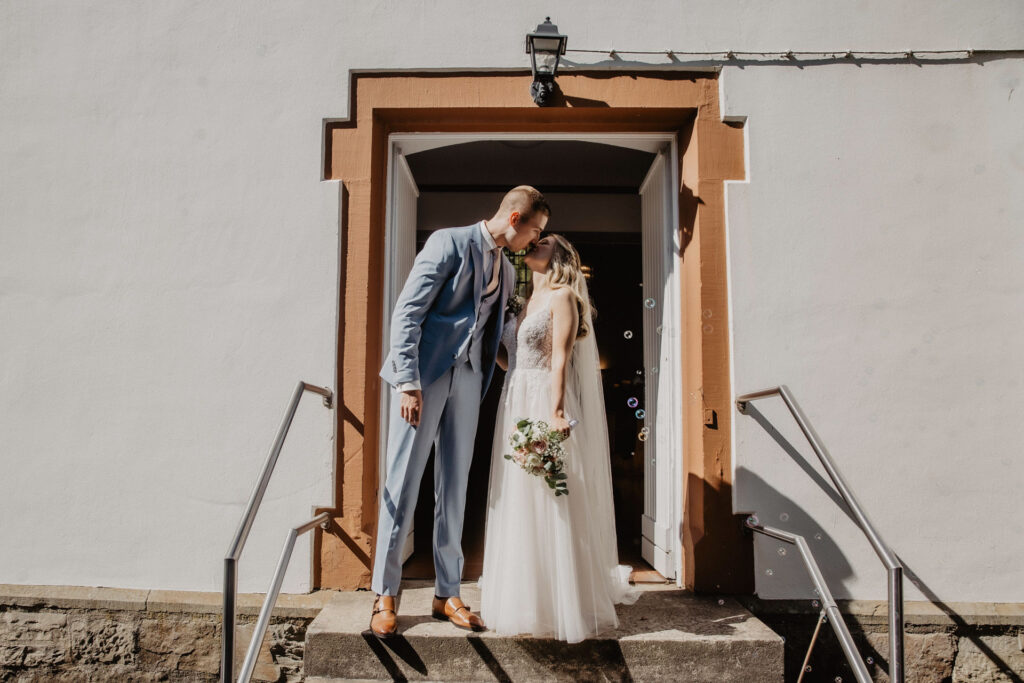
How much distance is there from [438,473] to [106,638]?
7.11 feet

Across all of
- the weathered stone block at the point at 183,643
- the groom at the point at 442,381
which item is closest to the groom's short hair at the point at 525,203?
the groom at the point at 442,381

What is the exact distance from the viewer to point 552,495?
3146mm

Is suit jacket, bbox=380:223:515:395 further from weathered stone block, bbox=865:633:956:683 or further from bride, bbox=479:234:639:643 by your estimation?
weathered stone block, bbox=865:633:956:683

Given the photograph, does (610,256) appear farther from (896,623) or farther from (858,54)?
(896,623)

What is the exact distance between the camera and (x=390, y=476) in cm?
322

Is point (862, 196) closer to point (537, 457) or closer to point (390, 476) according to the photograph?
point (537, 457)

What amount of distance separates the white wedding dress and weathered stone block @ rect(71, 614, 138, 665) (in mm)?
2087

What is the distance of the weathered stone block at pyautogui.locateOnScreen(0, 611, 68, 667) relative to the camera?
3838mm

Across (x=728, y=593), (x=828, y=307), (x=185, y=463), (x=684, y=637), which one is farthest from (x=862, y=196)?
(x=185, y=463)

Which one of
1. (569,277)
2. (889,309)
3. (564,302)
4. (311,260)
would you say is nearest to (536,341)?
(564,302)

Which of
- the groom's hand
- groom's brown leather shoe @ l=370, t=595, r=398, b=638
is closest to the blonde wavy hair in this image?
the groom's hand

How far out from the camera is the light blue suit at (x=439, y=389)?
10.4ft

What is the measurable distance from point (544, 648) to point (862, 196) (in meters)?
2.97

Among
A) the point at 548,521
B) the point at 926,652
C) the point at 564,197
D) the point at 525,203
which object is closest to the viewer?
the point at 548,521
